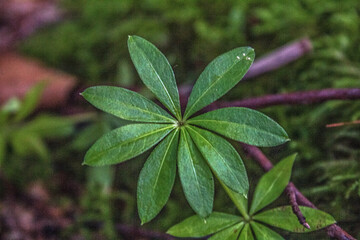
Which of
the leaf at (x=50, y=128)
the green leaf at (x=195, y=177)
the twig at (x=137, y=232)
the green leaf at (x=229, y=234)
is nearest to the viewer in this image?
the green leaf at (x=195, y=177)

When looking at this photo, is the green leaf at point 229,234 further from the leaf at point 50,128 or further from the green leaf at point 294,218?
the leaf at point 50,128

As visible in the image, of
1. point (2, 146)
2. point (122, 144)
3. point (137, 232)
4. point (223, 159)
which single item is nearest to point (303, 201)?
point (223, 159)

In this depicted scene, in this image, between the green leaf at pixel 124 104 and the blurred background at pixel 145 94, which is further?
the blurred background at pixel 145 94

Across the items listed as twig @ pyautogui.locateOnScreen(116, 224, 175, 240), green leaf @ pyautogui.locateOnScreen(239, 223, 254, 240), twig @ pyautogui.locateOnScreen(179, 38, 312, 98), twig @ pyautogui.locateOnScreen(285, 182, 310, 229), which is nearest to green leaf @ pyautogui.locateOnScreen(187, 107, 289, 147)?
twig @ pyautogui.locateOnScreen(285, 182, 310, 229)

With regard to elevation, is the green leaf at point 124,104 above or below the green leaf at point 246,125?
above

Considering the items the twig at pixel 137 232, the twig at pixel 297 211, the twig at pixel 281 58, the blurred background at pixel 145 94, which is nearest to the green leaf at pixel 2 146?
the blurred background at pixel 145 94

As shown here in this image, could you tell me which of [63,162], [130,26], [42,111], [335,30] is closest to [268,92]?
[335,30]

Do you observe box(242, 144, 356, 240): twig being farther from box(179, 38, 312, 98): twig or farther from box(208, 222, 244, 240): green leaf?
box(179, 38, 312, 98): twig

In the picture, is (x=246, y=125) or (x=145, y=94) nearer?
(x=246, y=125)

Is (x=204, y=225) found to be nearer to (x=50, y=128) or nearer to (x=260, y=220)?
(x=260, y=220)
